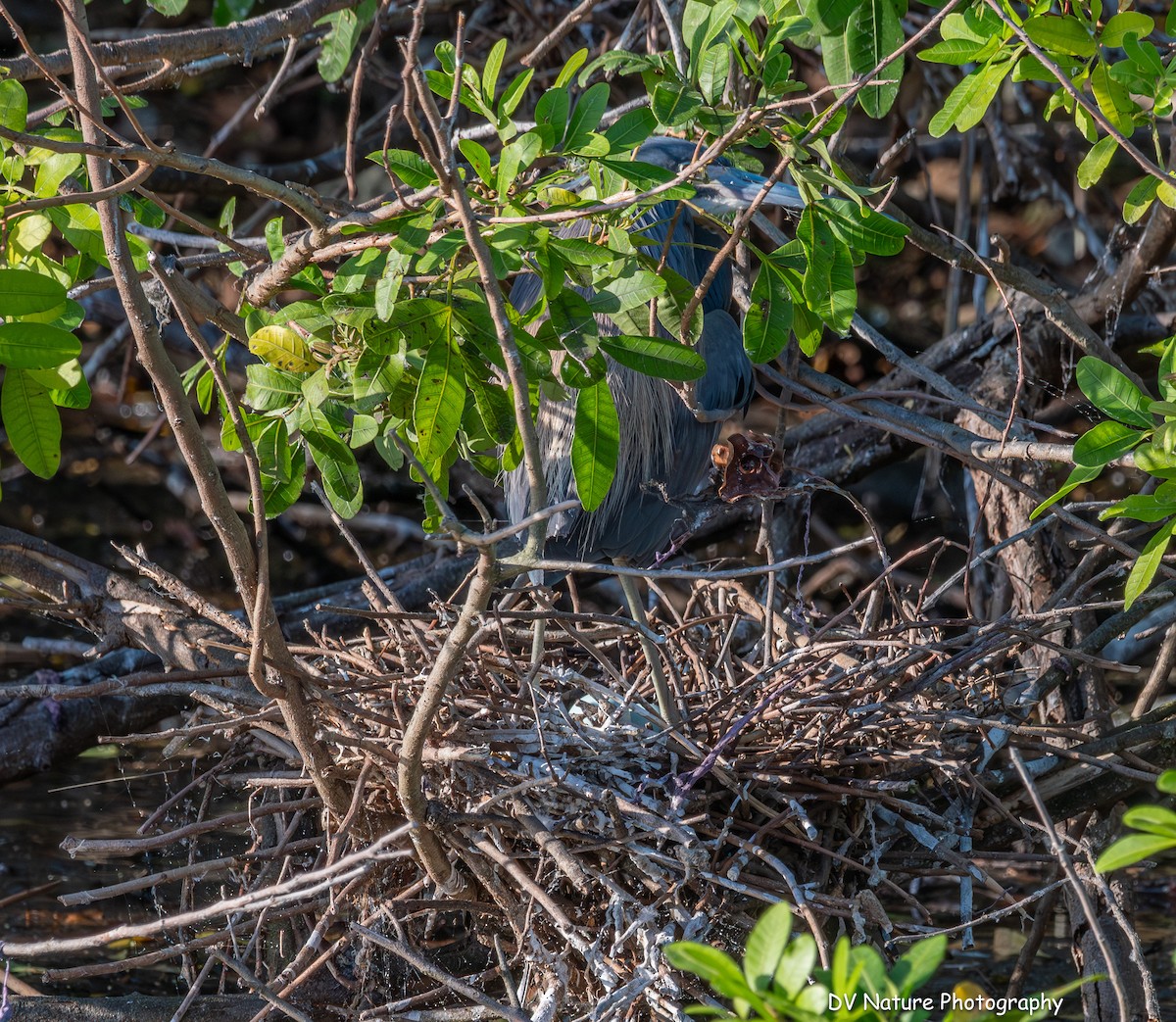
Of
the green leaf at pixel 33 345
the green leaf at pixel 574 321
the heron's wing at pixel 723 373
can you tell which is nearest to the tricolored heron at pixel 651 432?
the heron's wing at pixel 723 373

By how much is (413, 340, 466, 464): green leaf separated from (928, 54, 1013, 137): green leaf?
2.33 ft

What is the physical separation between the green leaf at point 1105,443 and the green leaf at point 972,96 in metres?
0.43

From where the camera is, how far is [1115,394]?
4.71 feet

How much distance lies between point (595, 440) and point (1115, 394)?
600mm

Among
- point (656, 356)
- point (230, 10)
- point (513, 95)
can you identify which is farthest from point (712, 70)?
point (230, 10)

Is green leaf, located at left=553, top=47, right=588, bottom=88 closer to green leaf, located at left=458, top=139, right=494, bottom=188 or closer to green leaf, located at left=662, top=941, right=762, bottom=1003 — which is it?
green leaf, located at left=458, top=139, right=494, bottom=188

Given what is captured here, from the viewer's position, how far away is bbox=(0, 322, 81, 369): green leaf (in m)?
1.21

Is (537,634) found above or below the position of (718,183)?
below

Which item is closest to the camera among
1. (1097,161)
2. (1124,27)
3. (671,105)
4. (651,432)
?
(671,105)

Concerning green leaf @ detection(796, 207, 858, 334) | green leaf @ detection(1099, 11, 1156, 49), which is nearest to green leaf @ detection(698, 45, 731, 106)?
green leaf @ detection(796, 207, 858, 334)

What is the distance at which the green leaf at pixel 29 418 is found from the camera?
142 cm

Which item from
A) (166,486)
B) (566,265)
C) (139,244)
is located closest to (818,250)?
(566,265)

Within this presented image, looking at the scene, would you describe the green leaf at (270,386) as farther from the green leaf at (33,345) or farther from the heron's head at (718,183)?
the heron's head at (718,183)

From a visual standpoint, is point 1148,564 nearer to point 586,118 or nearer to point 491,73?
point 586,118
